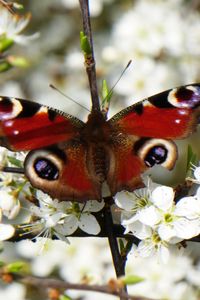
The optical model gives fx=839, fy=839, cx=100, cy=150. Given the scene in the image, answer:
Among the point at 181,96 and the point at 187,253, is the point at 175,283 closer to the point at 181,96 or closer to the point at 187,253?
the point at 187,253

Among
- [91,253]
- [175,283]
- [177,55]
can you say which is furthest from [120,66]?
A: [175,283]

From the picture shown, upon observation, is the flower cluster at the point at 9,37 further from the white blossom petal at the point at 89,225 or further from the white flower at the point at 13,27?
the white blossom petal at the point at 89,225

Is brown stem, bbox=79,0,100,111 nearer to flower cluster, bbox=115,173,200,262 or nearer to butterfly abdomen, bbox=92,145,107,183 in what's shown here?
butterfly abdomen, bbox=92,145,107,183

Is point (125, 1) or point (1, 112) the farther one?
point (125, 1)

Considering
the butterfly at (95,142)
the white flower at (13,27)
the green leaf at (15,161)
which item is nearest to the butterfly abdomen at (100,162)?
the butterfly at (95,142)

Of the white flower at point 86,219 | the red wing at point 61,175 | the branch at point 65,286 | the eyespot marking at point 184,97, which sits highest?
the eyespot marking at point 184,97
